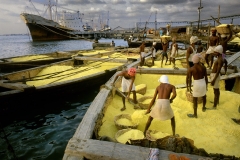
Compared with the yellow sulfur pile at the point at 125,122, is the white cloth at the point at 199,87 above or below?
above

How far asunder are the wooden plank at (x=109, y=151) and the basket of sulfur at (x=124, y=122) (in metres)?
1.31

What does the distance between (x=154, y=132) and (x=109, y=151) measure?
4.91 feet

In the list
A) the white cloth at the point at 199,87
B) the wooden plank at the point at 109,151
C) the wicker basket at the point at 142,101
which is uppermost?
the white cloth at the point at 199,87

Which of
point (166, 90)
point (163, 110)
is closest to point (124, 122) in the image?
point (163, 110)

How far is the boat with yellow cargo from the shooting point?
2.60 metres

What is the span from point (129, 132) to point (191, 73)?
2230mm

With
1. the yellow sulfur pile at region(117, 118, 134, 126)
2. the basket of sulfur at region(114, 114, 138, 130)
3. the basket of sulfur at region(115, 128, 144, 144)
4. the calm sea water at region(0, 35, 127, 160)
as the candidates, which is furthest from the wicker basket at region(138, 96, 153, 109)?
the calm sea water at region(0, 35, 127, 160)

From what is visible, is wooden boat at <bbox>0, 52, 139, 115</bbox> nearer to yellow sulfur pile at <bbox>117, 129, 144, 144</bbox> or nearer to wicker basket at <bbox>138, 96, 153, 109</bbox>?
wicker basket at <bbox>138, 96, 153, 109</bbox>

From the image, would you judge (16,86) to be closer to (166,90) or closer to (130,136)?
(130,136)

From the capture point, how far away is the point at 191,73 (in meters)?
4.56

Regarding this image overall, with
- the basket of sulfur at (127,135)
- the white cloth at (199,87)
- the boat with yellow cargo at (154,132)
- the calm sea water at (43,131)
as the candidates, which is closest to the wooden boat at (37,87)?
the calm sea water at (43,131)

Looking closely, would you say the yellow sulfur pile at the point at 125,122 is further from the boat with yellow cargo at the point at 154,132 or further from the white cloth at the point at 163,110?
the white cloth at the point at 163,110

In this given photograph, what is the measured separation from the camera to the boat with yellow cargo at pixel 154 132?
2600 mm

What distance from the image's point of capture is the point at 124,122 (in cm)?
439
